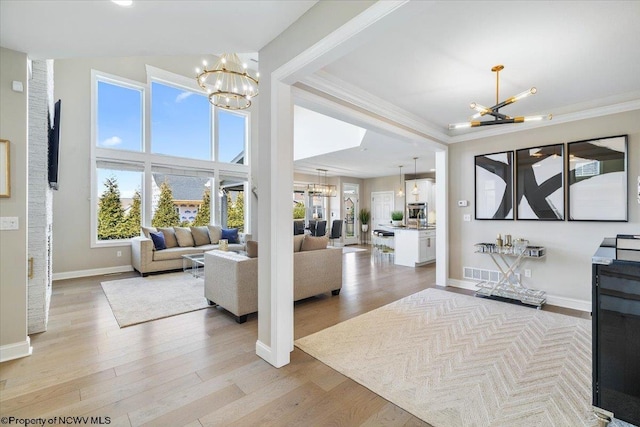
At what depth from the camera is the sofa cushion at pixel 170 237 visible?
6148 mm

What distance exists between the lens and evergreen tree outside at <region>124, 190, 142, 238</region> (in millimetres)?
6356

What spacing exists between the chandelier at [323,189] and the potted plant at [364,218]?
4.65ft

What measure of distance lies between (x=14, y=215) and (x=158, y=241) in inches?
137

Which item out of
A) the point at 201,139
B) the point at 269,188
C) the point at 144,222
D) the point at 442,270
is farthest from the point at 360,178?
the point at 269,188

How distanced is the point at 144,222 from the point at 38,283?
12.3 feet

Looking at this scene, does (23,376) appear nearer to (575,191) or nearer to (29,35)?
(29,35)

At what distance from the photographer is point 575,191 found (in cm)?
386

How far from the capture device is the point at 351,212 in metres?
11.5

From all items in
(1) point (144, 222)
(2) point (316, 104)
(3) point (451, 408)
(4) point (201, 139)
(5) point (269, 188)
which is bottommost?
(3) point (451, 408)

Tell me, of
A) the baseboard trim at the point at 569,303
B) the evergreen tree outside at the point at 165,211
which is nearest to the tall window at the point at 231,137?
the evergreen tree outside at the point at 165,211

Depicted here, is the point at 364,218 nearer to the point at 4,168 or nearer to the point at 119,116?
the point at 119,116

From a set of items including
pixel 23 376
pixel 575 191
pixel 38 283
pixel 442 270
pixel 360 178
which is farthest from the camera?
pixel 360 178

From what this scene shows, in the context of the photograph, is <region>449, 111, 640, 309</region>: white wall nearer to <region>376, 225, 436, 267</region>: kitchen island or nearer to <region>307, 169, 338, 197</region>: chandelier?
<region>376, 225, 436, 267</region>: kitchen island

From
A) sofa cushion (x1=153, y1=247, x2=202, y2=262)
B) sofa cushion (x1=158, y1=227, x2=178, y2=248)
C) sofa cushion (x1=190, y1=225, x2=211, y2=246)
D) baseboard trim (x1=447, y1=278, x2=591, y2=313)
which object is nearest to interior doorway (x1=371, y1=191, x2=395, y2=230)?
sofa cushion (x1=190, y1=225, x2=211, y2=246)
